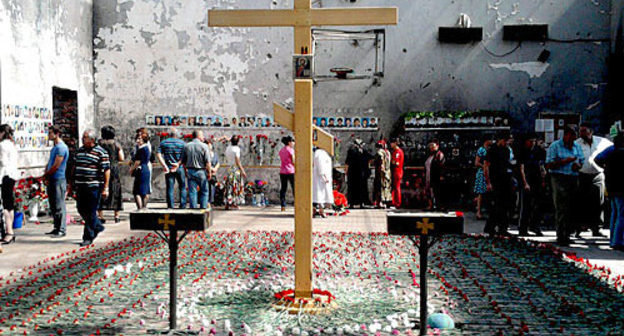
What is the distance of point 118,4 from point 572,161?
11691mm

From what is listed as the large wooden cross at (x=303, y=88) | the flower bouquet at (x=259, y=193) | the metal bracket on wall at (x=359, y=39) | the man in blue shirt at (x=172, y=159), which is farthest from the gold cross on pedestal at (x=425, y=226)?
the flower bouquet at (x=259, y=193)

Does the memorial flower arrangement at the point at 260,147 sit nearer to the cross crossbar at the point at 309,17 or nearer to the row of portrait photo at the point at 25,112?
the row of portrait photo at the point at 25,112

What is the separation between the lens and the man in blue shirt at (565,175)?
29.0 feet

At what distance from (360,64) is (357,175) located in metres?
2.90

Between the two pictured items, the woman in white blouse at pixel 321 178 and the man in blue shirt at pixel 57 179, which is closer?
the man in blue shirt at pixel 57 179

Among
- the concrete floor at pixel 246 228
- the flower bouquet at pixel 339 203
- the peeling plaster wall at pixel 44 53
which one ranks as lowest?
the concrete floor at pixel 246 228

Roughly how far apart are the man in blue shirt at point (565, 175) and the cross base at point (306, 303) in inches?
190

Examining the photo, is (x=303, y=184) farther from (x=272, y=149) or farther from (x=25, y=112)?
(x=272, y=149)

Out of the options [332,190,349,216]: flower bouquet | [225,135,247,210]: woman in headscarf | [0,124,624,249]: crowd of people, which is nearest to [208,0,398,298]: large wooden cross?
[0,124,624,249]: crowd of people

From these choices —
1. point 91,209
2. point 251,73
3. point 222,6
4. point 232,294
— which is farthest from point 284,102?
point 232,294

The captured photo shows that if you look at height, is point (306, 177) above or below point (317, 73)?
below

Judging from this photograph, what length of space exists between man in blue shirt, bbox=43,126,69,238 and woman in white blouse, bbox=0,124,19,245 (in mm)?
593

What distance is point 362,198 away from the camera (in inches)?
569

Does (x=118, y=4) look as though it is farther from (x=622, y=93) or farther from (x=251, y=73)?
(x=622, y=93)
